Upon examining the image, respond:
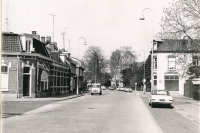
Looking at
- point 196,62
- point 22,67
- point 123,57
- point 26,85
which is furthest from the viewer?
point 123,57

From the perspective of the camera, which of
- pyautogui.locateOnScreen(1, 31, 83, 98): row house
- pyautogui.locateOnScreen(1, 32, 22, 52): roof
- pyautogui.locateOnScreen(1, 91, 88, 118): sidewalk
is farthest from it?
pyautogui.locateOnScreen(1, 32, 22, 52): roof

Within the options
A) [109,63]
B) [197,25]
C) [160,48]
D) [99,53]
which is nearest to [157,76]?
[160,48]

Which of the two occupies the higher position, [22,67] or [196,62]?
[196,62]

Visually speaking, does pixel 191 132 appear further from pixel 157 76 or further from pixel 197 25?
pixel 157 76

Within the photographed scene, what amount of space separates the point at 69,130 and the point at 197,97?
2457 cm

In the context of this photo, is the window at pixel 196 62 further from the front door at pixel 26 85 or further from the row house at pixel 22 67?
the front door at pixel 26 85

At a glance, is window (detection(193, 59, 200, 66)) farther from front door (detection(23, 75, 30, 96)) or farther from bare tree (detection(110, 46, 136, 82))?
bare tree (detection(110, 46, 136, 82))

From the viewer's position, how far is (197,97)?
31984 mm

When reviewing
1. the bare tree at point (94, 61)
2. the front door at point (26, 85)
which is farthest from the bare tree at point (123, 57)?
the front door at point (26, 85)

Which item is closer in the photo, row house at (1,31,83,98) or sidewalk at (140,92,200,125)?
sidewalk at (140,92,200,125)

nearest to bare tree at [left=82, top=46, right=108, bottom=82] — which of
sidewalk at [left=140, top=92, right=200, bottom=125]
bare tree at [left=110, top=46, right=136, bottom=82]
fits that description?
bare tree at [left=110, top=46, right=136, bottom=82]

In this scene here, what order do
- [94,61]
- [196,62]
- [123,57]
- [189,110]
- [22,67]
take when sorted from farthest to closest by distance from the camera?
[123,57] → [94,61] → [22,67] → [196,62] → [189,110]

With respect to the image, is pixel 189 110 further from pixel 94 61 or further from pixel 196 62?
pixel 94 61

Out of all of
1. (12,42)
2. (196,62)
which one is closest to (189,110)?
(196,62)
